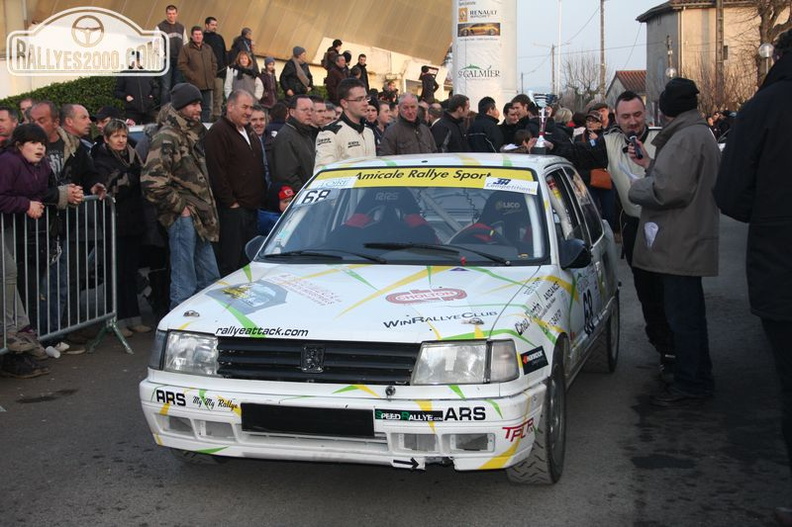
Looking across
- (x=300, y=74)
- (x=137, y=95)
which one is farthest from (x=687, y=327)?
(x=300, y=74)

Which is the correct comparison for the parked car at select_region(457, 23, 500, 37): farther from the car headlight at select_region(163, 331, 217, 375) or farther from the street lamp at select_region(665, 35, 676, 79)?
the street lamp at select_region(665, 35, 676, 79)

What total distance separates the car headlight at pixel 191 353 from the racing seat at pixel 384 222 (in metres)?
1.30

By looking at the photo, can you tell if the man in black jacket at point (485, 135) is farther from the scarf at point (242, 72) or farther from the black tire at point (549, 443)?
the scarf at point (242, 72)

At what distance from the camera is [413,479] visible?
17.1ft

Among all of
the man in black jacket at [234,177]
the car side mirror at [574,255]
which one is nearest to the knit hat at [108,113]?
the man in black jacket at [234,177]

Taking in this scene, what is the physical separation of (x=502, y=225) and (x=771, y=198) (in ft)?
5.94

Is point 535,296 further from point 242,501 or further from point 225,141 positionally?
point 225,141

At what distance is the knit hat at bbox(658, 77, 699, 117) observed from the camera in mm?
6707

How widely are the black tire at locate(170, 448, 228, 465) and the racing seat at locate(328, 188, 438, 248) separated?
142 centimetres

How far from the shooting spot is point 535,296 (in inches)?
203

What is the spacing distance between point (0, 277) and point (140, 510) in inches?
125

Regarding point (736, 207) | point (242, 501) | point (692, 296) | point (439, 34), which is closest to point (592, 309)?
point (692, 296)

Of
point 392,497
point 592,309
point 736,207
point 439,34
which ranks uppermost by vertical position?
point 439,34

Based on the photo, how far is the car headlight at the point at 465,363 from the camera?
4539 mm
